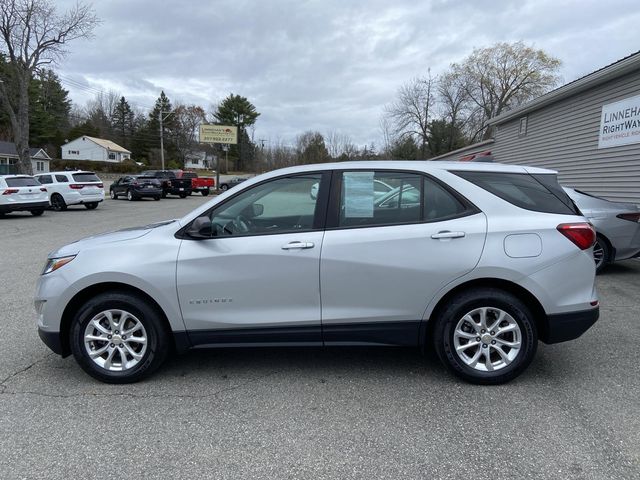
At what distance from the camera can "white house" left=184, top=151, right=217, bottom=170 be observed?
9369 cm

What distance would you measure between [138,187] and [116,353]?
89.4 ft

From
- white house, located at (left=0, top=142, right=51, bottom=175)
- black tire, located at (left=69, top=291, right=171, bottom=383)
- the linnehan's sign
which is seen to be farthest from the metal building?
white house, located at (left=0, top=142, right=51, bottom=175)

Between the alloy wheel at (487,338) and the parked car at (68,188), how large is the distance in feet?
68.6

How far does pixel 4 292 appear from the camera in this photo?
621 cm

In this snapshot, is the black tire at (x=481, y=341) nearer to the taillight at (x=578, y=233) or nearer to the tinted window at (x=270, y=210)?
the taillight at (x=578, y=233)

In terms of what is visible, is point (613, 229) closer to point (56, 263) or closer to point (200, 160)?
point (56, 263)

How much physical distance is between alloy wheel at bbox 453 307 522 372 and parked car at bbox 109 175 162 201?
28.4m

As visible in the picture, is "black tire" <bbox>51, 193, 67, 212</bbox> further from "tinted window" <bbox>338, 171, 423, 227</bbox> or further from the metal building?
"tinted window" <bbox>338, 171, 423, 227</bbox>

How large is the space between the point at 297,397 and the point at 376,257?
1186mm

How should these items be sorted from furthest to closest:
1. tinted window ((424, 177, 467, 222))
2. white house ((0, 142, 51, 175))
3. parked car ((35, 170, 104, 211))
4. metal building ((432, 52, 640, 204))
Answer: white house ((0, 142, 51, 175))
parked car ((35, 170, 104, 211))
metal building ((432, 52, 640, 204))
tinted window ((424, 177, 467, 222))

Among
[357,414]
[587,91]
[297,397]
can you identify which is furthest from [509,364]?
[587,91]

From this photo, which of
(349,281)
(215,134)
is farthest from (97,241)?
(215,134)

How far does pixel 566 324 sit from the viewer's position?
3.34 meters

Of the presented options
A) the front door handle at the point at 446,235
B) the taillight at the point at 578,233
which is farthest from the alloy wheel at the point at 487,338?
the taillight at the point at 578,233
